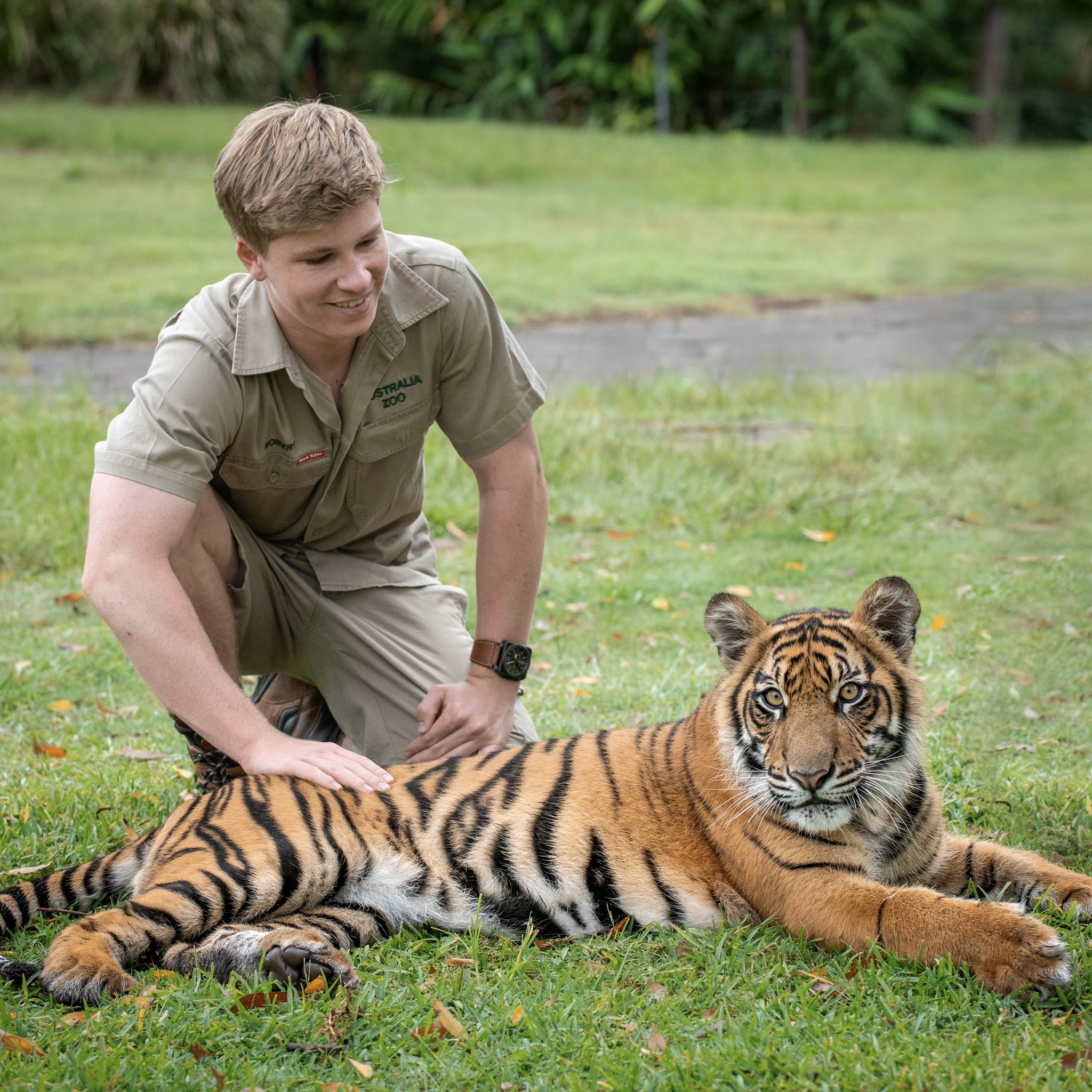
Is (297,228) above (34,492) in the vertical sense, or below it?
above

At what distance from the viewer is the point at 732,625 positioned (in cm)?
339

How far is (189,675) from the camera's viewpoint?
341 cm

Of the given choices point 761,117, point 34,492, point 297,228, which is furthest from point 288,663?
point 761,117

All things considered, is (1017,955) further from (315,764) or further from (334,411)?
(334,411)

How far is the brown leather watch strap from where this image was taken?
394 centimetres

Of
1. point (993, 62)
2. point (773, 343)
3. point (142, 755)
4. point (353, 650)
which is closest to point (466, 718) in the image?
point (353, 650)

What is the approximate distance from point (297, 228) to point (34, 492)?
14.1ft

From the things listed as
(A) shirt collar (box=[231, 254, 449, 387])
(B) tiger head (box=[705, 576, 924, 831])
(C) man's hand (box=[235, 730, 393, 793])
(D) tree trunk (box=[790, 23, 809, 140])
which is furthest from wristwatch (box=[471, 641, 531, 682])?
(D) tree trunk (box=[790, 23, 809, 140])

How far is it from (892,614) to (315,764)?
1.60 meters

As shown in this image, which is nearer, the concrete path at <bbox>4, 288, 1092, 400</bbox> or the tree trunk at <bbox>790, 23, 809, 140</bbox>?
the concrete path at <bbox>4, 288, 1092, 400</bbox>

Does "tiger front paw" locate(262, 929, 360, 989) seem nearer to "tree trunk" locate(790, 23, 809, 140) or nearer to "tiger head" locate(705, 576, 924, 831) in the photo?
"tiger head" locate(705, 576, 924, 831)

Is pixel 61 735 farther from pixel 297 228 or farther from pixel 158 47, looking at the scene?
pixel 158 47

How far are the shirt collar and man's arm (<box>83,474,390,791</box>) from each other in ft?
1.54

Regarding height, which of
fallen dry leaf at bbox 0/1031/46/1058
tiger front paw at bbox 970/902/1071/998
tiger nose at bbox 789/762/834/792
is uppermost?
tiger nose at bbox 789/762/834/792
